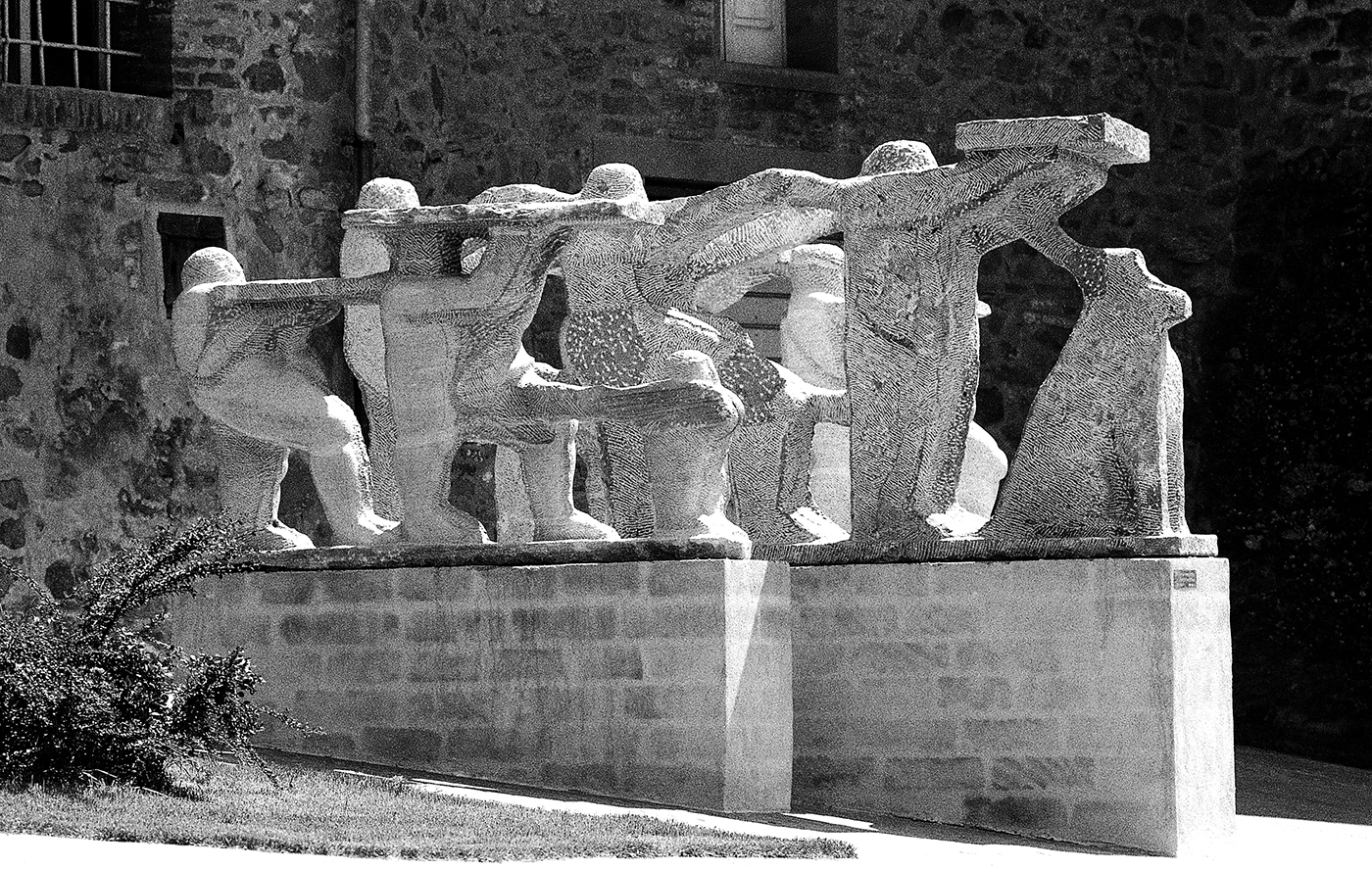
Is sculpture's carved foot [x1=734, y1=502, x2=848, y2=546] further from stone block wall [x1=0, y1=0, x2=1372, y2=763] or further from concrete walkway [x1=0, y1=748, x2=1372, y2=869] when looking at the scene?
stone block wall [x1=0, y1=0, x2=1372, y2=763]

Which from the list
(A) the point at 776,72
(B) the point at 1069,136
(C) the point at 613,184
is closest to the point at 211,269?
(C) the point at 613,184

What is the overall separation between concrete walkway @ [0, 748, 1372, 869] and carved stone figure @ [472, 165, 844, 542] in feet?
4.65

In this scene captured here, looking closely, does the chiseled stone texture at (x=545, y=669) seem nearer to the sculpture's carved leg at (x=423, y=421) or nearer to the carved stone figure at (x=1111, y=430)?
the sculpture's carved leg at (x=423, y=421)

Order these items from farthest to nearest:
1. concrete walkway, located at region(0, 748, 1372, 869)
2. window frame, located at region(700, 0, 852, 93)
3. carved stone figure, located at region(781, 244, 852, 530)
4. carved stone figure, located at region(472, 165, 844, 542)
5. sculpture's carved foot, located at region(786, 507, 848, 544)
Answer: window frame, located at region(700, 0, 852, 93), carved stone figure, located at region(781, 244, 852, 530), sculpture's carved foot, located at region(786, 507, 848, 544), carved stone figure, located at region(472, 165, 844, 542), concrete walkway, located at region(0, 748, 1372, 869)

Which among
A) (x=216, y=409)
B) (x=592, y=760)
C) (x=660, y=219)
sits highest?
(x=660, y=219)

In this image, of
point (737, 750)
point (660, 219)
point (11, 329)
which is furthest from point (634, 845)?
point (11, 329)

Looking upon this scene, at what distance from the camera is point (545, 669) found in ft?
35.4

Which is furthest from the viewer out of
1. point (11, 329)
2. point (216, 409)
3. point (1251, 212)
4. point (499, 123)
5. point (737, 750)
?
point (1251, 212)

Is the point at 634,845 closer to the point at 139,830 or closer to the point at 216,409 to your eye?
the point at 139,830

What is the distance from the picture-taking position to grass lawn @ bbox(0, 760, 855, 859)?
28.1 feet

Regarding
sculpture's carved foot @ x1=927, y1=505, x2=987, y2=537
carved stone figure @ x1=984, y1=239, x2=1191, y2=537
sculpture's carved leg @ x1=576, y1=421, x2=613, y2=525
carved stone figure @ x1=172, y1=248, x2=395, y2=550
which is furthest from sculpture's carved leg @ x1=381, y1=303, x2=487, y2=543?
carved stone figure @ x1=984, y1=239, x2=1191, y2=537

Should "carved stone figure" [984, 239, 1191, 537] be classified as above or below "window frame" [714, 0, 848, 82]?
below

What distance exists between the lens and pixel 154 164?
1472 centimetres

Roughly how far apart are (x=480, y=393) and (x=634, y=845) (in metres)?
2.53
